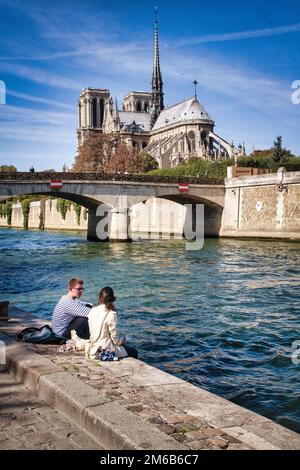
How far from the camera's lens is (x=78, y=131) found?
166 m

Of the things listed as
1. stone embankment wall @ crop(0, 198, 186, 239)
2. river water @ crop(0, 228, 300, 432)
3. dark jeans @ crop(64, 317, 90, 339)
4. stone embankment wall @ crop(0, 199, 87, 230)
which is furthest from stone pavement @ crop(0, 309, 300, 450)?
stone embankment wall @ crop(0, 199, 87, 230)

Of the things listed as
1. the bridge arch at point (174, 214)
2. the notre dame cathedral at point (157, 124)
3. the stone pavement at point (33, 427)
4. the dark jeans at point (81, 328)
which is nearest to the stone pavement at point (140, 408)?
the stone pavement at point (33, 427)

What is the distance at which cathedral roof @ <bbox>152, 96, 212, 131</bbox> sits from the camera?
11406 cm

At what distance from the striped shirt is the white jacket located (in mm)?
1169

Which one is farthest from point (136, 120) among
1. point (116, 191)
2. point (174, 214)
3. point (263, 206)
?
point (263, 206)

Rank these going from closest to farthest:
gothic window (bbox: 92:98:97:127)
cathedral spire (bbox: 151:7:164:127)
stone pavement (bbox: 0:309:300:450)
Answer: stone pavement (bbox: 0:309:300:450) → cathedral spire (bbox: 151:7:164:127) → gothic window (bbox: 92:98:97:127)

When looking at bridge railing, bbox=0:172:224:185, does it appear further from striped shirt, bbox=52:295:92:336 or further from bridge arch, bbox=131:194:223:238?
striped shirt, bbox=52:295:92:336

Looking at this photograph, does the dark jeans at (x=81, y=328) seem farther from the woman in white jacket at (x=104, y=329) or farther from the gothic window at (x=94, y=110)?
the gothic window at (x=94, y=110)

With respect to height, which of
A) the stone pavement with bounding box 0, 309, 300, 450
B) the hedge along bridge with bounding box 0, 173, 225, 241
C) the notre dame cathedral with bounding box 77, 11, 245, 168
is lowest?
the stone pavement with bounding box 0, 309, 300, 450

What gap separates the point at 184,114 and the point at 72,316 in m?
113

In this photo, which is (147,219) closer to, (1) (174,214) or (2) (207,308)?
(1) (174,214)

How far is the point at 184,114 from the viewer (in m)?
118

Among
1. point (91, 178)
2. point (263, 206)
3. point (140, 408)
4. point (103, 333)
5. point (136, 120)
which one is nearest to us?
point (140, 408)

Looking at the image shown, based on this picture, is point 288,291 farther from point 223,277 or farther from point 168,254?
point 168,254
